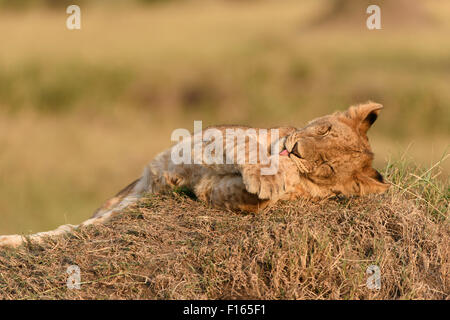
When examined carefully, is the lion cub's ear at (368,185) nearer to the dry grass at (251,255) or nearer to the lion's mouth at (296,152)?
the dry grass at (251,255)

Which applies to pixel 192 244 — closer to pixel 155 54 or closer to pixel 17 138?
pixel 17 138

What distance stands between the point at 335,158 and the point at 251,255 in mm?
1128

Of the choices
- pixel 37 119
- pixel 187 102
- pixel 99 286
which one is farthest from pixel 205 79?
pixel 99 286

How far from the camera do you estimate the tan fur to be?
4746mm

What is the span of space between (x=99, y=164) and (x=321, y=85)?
6985 mm

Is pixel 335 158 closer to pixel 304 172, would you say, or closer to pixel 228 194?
pixel 304 172

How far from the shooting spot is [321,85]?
62.8 ft

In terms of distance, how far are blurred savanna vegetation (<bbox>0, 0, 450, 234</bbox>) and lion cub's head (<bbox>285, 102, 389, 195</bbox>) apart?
1008 cm

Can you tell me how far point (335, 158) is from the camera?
4.88m

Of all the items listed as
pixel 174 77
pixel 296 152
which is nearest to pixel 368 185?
pixel 296 152

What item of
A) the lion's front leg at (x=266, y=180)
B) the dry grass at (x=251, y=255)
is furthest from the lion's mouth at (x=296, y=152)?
the dry grass at (x=251, y=255)

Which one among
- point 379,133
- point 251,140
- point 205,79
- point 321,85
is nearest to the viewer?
point 251,140

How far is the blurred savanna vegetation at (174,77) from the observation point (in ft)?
56.3

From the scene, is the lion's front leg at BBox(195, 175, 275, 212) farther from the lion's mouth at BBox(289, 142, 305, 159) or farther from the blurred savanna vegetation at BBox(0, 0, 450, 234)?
the blurred savanna vegetation at BBox(0, 0, 450, 234)
